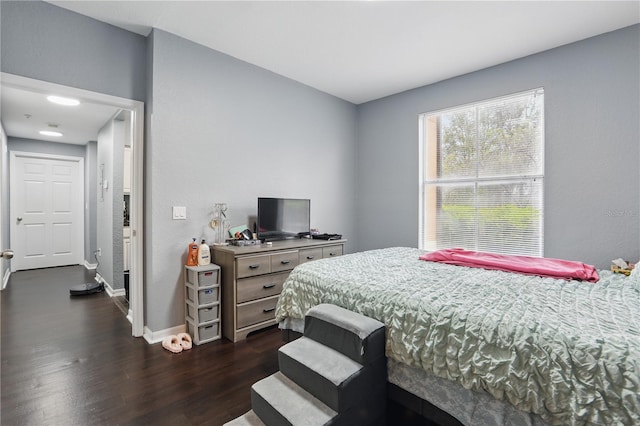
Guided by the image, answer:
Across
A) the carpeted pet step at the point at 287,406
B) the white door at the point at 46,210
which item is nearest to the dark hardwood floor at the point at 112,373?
the carpeted pet step at the point at 287,406

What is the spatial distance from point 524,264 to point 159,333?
3.09 meters

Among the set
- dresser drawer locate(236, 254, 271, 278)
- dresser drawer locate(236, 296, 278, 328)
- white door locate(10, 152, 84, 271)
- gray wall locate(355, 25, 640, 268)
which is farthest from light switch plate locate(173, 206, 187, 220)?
white door locate(10, 152, 84, 271)

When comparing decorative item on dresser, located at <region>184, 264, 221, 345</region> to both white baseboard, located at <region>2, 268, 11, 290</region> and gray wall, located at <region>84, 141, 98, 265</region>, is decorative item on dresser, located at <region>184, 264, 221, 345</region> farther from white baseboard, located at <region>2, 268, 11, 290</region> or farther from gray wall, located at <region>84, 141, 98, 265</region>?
gray wall, located at <region>84, 141, 98, 265</region>

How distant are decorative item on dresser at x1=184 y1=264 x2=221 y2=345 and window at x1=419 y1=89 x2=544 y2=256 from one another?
105 inches

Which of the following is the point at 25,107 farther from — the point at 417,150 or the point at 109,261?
the point at 417,150

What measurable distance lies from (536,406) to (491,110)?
3.29 meters

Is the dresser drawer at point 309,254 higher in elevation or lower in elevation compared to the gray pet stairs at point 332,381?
higher

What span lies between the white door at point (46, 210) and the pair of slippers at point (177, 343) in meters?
4.97

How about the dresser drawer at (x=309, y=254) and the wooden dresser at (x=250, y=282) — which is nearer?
the wooden dresser at (x=250, y=282)

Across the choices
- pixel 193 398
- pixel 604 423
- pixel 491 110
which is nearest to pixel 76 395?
pixel 193 398

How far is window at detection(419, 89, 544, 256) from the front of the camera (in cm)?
321

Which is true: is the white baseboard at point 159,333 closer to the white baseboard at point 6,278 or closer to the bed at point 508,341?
the bed at point 508,341

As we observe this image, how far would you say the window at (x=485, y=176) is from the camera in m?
3.21

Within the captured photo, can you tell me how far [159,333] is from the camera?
2.74 m
